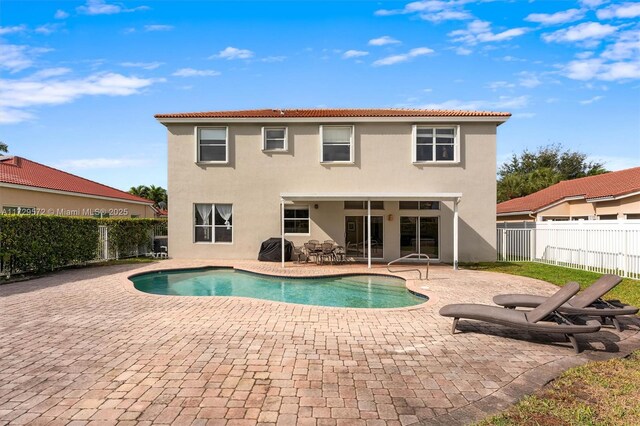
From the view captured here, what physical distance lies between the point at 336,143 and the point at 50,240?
1380 cm

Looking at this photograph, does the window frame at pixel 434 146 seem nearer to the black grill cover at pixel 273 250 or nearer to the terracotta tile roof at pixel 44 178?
the black grill cover at pixel 273 250

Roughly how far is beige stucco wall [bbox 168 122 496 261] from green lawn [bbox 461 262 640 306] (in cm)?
184

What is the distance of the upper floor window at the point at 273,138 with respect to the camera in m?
18.8

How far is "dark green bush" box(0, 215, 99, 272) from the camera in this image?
40.8 ft

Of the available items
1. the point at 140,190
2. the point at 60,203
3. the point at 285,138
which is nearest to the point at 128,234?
the point at 60,203

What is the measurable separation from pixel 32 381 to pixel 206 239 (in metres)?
15.0

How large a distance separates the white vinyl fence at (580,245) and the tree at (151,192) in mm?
45982

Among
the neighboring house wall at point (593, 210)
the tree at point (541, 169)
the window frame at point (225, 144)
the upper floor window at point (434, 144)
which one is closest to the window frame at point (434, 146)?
the upper floor window at point (434, 144)

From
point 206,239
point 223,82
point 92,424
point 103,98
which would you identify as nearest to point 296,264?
point 206,239

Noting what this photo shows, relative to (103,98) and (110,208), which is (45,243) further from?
(110,208)

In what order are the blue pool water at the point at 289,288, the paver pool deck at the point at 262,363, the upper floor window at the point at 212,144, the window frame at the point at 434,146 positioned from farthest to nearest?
the upper floor window at the point at 212,144
the window frame at the point at 434,146
the blue pool water at the point at 289,288
the paver pool deck at the point at 262,363

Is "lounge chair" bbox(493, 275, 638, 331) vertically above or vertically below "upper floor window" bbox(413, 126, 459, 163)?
below

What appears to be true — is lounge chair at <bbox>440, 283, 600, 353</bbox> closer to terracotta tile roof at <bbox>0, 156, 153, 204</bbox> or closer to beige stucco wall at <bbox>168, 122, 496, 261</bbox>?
beige stucco wall at <bbox>168, 122, 496, 261</bbox>

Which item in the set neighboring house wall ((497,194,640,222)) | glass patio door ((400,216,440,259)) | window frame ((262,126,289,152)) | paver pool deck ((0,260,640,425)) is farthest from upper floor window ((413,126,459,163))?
paver pool deck ((0,260,640,425))
